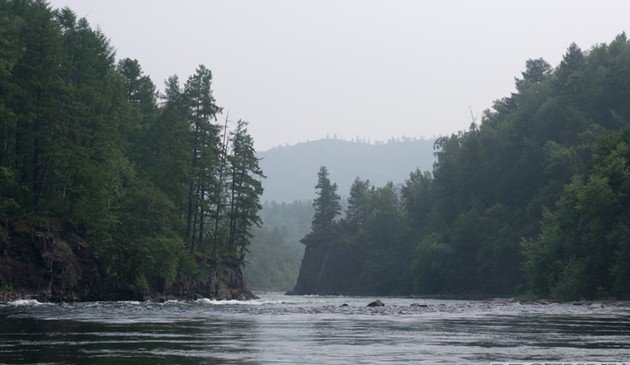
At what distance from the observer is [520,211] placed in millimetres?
118312

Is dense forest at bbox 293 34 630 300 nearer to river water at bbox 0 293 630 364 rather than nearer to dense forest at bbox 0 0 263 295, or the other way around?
river water at bbox 0 293 630 364

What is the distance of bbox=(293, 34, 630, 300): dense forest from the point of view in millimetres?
62219

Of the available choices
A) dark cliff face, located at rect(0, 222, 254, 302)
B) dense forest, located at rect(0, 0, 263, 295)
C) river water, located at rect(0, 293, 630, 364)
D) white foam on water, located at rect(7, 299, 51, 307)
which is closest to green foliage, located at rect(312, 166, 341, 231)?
dense forest, located at rect(0, 0, 263, 295)

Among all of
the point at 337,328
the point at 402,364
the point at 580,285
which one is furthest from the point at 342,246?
the point at 402,364

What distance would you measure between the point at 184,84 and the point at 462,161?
7500cm

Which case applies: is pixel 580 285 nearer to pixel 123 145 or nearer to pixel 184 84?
pixel 123 145

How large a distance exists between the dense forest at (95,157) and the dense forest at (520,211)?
36774 mm

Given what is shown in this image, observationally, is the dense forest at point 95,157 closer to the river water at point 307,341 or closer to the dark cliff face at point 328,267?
the river water at point 307,341

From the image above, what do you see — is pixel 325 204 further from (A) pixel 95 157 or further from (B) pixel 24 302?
(B) pixel 24 302

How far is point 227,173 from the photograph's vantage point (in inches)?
3984

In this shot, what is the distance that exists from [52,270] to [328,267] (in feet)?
400

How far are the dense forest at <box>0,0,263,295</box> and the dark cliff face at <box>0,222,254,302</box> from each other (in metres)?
0.15

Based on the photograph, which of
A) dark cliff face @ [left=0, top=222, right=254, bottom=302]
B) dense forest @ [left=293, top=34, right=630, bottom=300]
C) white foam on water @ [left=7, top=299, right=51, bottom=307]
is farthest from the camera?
dense forest @ [left=293, top=34, right=630, bottom=300]

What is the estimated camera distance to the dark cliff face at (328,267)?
172125mm
